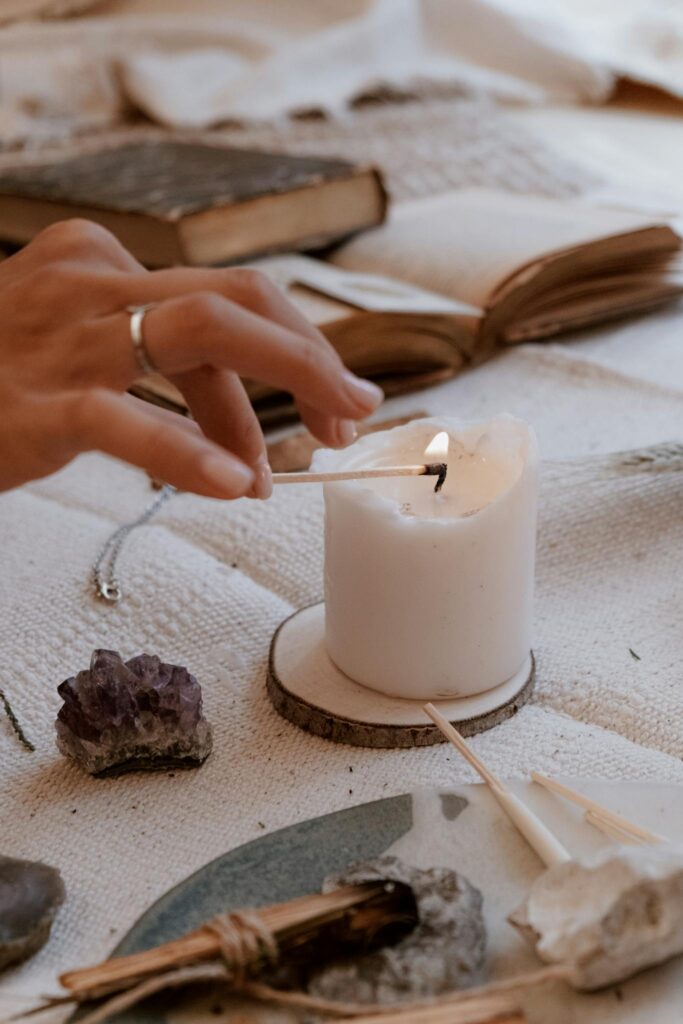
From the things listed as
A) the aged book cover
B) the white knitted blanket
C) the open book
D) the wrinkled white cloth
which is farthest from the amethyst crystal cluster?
the wrinkled white cloth

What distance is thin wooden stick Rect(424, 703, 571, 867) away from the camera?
1.65ft

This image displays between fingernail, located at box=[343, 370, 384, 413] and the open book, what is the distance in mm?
457

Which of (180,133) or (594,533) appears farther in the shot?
(180,133)

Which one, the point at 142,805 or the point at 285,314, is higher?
the point at 285,314

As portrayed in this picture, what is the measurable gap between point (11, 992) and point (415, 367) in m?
0.76

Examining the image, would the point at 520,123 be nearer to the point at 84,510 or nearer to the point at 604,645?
the point at 84,510

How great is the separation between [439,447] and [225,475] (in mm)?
146

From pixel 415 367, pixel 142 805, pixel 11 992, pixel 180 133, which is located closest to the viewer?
pixel 11 992

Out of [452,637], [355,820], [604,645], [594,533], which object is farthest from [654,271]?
[355,820]

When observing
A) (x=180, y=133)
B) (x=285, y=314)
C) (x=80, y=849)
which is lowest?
(x=180, y=133)

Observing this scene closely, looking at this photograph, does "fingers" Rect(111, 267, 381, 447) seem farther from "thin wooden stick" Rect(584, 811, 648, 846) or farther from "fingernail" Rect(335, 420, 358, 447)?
"thin wooden stick" Rect(584, 811, 648, 846)

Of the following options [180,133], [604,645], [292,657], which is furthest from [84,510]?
[180,133]

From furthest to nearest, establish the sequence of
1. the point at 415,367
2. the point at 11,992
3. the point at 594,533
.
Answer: the point at 415,367 < the point at 594,533 < the point at 11,992

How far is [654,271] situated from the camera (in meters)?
1.26
